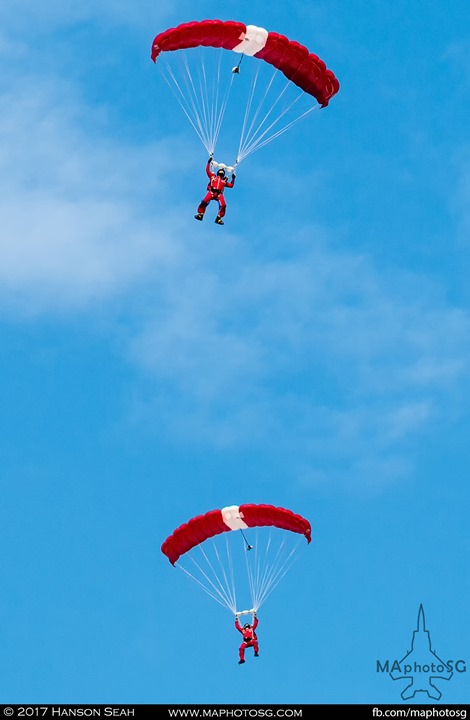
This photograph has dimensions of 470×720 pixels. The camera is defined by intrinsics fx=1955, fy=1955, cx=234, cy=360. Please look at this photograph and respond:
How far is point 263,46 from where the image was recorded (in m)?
49.8

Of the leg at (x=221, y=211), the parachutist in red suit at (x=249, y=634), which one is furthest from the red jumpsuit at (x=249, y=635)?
the leg at (x=221, y=211)

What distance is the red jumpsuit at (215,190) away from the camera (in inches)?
1961

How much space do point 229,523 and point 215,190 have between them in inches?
334

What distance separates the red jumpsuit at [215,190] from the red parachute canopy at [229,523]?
7549 mm

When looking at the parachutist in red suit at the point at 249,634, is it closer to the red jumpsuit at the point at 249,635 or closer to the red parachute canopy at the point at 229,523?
the red jumpsuit at the point at 249,635

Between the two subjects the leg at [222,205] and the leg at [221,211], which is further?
the leg at [222,205]

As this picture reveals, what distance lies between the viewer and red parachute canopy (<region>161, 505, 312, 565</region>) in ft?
162

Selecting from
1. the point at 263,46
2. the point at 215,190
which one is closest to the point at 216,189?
the point at 215,190

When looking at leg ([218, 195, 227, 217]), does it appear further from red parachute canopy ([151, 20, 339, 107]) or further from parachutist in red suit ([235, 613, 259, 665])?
parachutist in red suit ([235, 613, 259, 665])

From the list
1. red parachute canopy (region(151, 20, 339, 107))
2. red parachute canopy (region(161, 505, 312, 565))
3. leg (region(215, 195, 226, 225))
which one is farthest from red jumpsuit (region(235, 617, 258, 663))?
red parachute canopy (region(151, 20, 339, 107))
